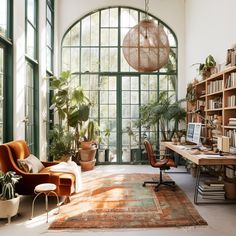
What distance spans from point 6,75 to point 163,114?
13.1 feet

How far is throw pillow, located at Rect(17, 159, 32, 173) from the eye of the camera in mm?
4035

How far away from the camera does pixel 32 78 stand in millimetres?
5816

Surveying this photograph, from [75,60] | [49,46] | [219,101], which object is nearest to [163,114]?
[219,101]

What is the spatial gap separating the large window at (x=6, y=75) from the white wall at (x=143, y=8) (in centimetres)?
325

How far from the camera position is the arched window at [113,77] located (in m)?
7.66

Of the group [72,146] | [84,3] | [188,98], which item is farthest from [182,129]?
[84,3]

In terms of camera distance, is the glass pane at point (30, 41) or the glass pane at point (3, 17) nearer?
the glass pane at point (3, 17)

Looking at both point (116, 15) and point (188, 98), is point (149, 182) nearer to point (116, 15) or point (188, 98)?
point (188, 98)

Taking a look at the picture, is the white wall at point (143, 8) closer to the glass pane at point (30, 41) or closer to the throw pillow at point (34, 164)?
the glass pane at point (30, 41)

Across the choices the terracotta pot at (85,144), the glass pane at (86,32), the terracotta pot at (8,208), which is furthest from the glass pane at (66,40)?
the terracotta pot at (8,208)

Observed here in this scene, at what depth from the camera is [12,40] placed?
444 cm

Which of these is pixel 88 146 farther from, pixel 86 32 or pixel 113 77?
pixel 86 32

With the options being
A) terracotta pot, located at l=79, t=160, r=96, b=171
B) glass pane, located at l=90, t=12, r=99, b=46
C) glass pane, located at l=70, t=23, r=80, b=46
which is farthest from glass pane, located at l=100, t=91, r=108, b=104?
terracotta pot, located at l=79, t=160, r=96, b=171

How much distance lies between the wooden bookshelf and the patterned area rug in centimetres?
146
